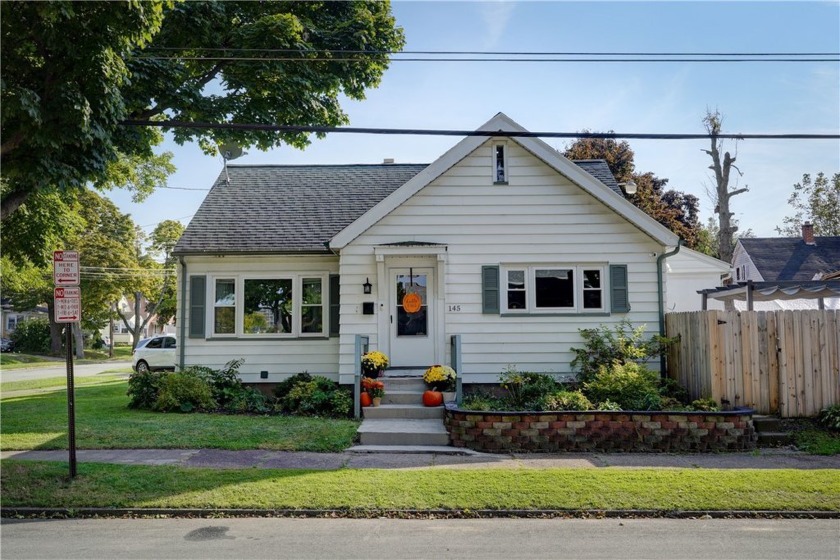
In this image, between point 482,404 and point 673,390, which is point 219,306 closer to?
point 482,404

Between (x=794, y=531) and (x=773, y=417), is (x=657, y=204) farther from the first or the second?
(x=794, y=531)

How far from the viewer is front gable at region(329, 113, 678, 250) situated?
1226cm

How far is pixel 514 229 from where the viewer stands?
1259cm

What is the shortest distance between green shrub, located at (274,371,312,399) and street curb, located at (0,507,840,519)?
262 inches

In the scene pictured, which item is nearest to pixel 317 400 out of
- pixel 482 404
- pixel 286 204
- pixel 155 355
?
pixel 482 404

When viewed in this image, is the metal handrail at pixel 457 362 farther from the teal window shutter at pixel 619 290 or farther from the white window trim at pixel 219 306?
the white window trim at pixel 219 306

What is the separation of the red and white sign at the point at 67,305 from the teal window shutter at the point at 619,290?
9.91 meters

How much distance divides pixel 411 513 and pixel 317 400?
18.9 feet

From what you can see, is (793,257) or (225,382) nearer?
(225,382)

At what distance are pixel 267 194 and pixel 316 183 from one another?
1.46 meters

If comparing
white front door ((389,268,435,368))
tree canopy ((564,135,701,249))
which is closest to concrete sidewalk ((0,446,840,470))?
white front door ((389,268,435,368))

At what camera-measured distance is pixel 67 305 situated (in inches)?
282

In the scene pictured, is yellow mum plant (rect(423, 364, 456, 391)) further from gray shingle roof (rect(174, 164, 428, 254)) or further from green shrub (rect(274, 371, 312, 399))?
gray shingle roof (rect(174, 164, 428, 254))

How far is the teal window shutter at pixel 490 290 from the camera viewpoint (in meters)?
12.4
